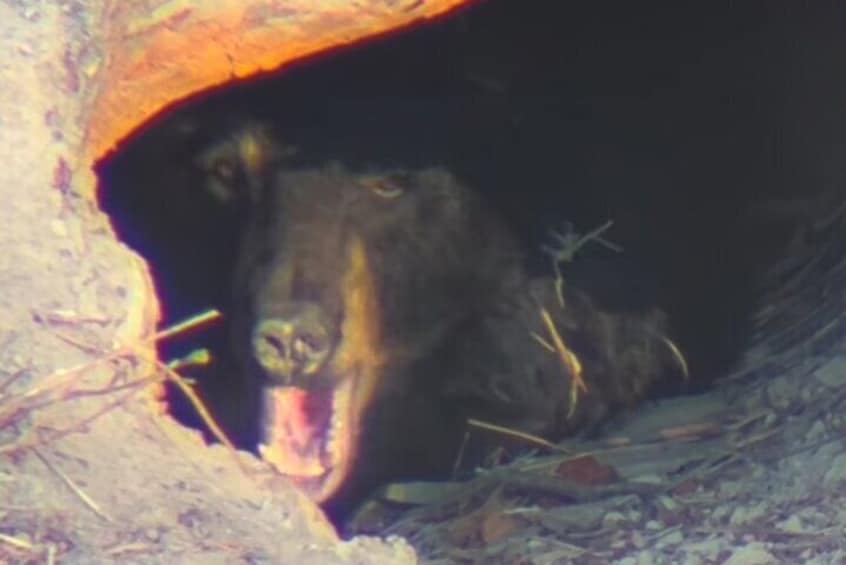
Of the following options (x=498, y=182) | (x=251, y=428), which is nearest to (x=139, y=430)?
(x=251, y=428)

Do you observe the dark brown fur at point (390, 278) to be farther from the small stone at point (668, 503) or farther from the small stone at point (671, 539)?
the small stone at point (671, 539)

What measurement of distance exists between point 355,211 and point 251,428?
0.60m

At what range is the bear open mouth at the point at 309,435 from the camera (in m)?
5.04

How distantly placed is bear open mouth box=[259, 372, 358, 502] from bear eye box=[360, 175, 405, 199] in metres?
0.54

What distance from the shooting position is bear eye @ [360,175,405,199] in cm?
548

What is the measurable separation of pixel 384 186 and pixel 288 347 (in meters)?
0.67

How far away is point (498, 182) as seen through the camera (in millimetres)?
5914

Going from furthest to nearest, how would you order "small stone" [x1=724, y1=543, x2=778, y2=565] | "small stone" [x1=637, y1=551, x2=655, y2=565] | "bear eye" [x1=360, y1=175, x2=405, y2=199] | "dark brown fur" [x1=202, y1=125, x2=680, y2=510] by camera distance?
"bear eye" [x1=360, y1=175, x2=405, y2=199]
"dark brown fur" [x1=202, y1=125, x2=680, y2=510]
"small stone" [x1=637, y1=551, x2=655, y2=565]
"small stone" [x1=724, y1=543, x2=778, y2=565]

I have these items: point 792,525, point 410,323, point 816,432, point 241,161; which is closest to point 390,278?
point 410,323

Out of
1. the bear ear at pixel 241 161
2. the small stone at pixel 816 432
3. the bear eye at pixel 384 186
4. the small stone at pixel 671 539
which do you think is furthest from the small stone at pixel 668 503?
the bear ear at pixel 241 161

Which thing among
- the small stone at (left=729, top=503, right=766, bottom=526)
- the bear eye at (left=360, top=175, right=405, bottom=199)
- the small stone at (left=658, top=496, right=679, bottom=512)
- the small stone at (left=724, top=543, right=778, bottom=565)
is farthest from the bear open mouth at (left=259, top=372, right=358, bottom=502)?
the small stone at (left=724, top=543, right=778, bottom=565)

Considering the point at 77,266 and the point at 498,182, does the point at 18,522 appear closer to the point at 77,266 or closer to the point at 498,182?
the point at 77,266

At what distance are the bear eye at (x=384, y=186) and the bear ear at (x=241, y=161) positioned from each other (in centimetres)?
21

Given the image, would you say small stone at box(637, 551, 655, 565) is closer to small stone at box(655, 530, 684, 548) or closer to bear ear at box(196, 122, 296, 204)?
small stone at box(655, 530, 684, 548)
